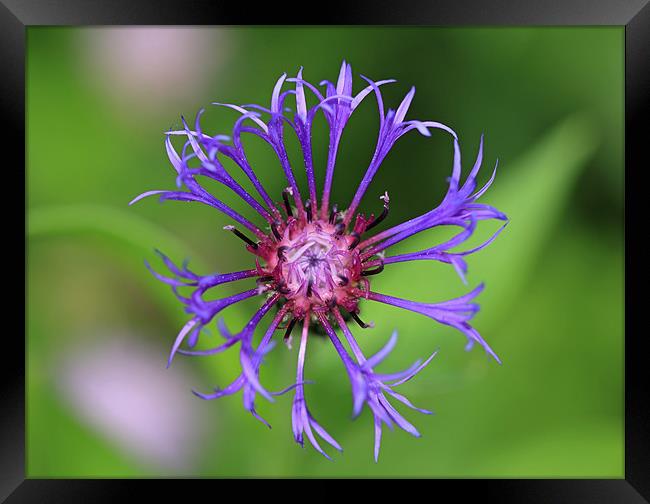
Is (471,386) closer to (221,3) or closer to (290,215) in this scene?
(290,215)

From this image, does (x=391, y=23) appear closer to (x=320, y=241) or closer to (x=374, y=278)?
(x=320, y=241)

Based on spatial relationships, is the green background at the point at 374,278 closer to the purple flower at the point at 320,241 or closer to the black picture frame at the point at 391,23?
the black picture frame at the point at 391,23

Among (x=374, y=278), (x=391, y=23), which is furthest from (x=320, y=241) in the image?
(x=391, y=23)

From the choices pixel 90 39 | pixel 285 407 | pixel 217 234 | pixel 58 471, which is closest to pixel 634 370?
pixel 285 407

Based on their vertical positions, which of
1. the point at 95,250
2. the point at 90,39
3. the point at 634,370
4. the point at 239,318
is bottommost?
the point at 634,370

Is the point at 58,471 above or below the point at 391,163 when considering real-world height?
below

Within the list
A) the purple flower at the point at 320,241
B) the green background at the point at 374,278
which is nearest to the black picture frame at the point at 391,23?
the green background at the point at 374,278
